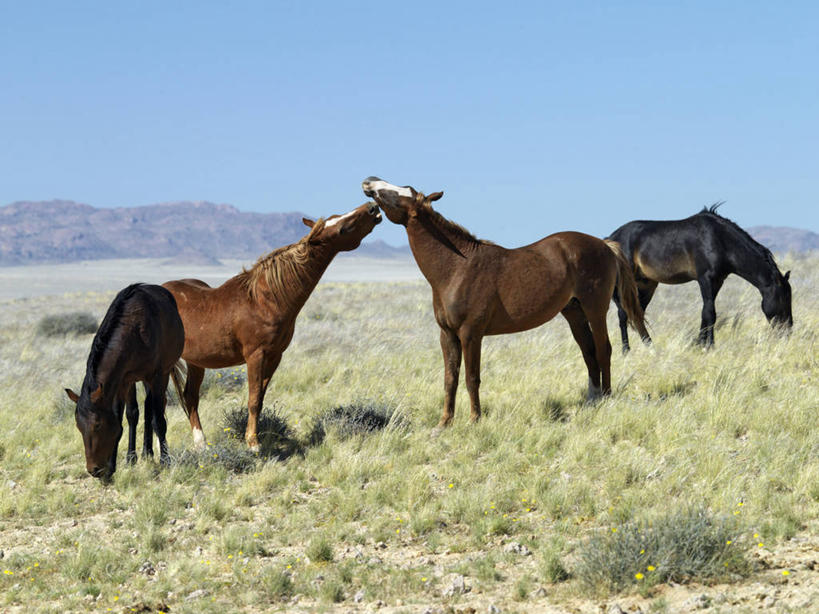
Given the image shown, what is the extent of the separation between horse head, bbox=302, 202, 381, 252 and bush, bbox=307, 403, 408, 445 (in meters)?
1.92

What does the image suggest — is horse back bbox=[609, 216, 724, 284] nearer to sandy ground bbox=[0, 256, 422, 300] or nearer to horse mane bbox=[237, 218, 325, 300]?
horse mane bbox=[237, 218, 325, 300]

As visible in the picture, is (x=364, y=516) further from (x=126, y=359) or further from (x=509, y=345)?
(x=509, y=345)

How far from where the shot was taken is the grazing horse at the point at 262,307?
828cm

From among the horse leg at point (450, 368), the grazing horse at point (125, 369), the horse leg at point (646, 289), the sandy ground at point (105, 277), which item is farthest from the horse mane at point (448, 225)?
the sandy ground at point (105, 277)

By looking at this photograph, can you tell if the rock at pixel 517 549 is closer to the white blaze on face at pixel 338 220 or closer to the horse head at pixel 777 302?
the white blaze on face at pixel 338 220

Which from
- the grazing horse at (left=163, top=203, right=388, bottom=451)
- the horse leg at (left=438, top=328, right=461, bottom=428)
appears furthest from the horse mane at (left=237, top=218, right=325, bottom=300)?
the horse leg at (left=438, top=328, right=461, bottom=428)

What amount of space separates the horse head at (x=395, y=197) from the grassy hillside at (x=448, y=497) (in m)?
2.19

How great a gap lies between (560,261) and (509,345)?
5.25 metres

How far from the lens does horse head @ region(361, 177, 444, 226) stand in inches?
327

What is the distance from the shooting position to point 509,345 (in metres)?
13.8

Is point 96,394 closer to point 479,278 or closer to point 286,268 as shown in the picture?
point 286,268

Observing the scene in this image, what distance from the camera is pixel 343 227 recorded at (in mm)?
8227

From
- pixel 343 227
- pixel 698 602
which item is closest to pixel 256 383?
pixel 343 227

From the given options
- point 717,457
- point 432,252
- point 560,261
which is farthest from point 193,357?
point 717,457
